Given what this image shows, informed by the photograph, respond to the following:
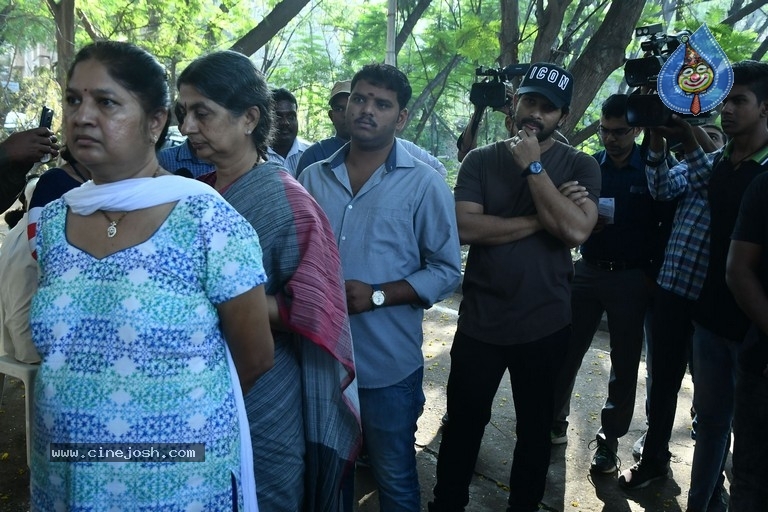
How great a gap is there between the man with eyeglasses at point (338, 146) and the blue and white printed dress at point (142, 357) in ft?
6.70

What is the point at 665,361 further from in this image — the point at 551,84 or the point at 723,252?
the point at 551,84

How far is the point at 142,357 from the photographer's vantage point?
1539 millimetres

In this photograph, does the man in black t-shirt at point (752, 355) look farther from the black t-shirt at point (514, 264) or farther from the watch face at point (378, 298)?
the watch face at point (378, 298)

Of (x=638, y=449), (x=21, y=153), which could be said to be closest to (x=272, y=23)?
(x=21, y=153)

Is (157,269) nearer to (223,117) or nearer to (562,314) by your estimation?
(223,117)

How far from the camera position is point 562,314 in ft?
9.84

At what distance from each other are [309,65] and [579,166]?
14.8m

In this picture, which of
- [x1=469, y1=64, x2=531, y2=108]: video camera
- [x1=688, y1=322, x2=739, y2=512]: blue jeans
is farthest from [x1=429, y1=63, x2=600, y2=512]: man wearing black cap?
[x1=688, y1=322, x2=739, y2=512]: blue jeans

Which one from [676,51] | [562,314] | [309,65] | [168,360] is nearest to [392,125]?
[562,314]

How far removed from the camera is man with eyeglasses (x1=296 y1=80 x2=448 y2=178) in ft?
13.3

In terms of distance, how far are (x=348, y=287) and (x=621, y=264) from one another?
195 centimetres

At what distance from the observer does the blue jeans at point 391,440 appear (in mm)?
2693

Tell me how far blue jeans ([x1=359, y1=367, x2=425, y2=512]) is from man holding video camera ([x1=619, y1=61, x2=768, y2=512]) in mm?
1446

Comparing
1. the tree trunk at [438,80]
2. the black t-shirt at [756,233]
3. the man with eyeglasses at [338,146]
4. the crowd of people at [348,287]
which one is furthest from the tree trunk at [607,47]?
the tree trunk at [438,80]
